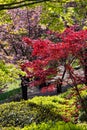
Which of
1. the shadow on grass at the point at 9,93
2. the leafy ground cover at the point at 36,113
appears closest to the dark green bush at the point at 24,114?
the leafy ground cover at the point at 36,113

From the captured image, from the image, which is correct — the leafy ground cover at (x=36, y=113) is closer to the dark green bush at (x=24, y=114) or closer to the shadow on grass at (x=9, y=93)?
the dark green bush at (x=24, y=114)

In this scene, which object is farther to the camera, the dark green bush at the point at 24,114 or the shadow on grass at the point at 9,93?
the shadow on grass at the point at 9,93

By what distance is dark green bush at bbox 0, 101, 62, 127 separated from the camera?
15367 millimetres

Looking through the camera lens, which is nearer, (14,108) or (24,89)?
(14,108)

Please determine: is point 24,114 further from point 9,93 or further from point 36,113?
point 9,93

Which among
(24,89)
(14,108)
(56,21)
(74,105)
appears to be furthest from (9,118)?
(24,89)

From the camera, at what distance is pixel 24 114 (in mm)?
15781

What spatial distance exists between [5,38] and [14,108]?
1306cm

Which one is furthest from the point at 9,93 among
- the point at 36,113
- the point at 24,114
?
the point at 36,113

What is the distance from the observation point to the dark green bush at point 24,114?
50.4 ft

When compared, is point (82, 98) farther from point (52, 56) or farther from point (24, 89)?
point (24, 89)

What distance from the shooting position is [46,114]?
15.8 metres

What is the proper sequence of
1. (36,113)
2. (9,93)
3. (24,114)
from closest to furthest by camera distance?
(36,113) < (24,114) < (9,93)

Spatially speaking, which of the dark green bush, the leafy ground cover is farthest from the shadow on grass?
the dark green bush
